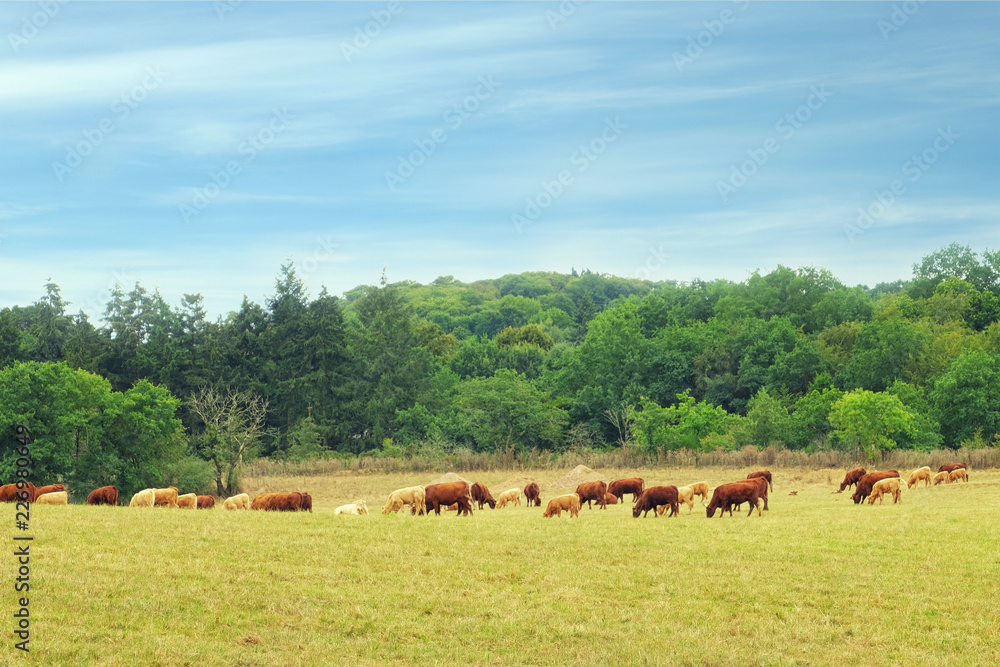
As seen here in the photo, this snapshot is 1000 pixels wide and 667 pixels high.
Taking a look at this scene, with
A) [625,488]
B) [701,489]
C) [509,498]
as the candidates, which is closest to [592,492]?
[625,488]

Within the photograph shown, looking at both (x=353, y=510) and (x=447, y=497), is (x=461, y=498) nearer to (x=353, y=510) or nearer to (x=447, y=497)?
(x=447, y=497)

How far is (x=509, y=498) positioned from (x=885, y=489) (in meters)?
14.6

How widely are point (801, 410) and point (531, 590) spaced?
5435 cm

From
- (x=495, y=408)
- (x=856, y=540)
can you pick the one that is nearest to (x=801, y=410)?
(x=495, y=408)

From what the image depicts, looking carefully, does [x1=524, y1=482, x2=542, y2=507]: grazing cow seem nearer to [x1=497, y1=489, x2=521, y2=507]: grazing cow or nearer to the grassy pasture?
[x1=497, y1=489, x2=521, y2=507]: grazing cow

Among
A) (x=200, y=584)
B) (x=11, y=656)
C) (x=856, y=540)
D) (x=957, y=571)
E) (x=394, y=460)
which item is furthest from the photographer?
(x=394, y=460)

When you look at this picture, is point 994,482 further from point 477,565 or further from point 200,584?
point 200,584

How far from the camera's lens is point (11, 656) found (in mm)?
12789

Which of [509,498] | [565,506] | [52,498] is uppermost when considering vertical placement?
[52,498]

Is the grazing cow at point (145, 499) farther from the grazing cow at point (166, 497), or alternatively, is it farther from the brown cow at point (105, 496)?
the brown cow at point (105, 496)

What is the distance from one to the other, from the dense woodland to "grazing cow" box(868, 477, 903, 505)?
23723 millimetres

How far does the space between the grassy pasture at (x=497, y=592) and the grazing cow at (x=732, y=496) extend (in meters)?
3.20

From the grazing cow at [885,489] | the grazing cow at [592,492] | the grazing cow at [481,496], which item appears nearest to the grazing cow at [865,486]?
the grazing cow at [885,489]

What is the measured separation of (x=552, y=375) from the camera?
98.1 m
